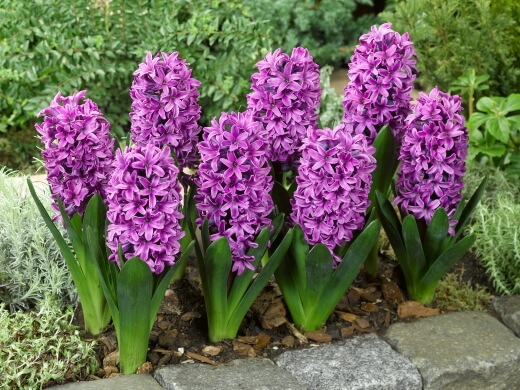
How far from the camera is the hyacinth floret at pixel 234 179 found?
2475 millimetres

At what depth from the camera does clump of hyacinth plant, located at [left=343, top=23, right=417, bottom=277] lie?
2859 millimetres

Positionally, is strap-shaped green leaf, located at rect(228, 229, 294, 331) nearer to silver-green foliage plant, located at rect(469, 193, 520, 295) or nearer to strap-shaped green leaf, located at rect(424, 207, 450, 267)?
strap-shaped green leaf, located at rect(424, 207, 450, 267)

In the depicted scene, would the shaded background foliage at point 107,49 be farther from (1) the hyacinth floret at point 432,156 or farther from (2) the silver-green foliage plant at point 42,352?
(2) the silver-green foliage plant at point 42,352

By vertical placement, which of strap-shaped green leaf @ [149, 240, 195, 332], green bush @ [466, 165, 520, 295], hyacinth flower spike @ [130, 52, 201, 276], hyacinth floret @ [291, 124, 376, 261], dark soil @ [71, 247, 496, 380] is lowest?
dark soil @ [71, 247, 496, 380]

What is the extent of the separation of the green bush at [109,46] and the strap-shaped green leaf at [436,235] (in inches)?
75.9

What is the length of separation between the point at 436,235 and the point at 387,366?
19.6 inches

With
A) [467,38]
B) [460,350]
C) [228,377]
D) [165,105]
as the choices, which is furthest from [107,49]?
[460,350]

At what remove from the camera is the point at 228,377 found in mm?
2586

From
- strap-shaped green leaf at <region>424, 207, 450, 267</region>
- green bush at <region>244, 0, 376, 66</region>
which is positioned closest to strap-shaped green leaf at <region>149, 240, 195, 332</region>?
strap-shaped green leaf at <region>424, 207, 450, 267</region>

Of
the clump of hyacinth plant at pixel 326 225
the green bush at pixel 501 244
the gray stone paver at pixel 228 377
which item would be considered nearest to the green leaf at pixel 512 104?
the green bush at pixel 501 244

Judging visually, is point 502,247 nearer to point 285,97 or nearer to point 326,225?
point 326,225

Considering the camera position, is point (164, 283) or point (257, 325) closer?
point (164, 283)

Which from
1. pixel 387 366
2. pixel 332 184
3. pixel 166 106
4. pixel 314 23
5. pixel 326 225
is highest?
pixel 314 23

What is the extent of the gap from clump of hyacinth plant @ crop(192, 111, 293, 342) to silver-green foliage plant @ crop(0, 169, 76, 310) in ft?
2.10
